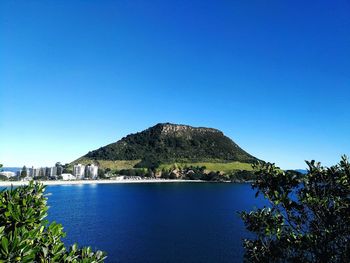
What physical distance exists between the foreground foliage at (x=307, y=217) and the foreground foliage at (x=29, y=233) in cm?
1039

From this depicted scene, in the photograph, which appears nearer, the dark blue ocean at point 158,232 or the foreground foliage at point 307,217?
the foreground foliage at point 307,217

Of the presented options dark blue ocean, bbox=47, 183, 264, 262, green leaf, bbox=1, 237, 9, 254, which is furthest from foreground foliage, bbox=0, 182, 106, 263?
dark blue ocean, bbox=47, 183, 264, 262

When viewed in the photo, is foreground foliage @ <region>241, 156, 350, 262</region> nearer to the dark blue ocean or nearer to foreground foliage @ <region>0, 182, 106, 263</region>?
foreground foliage @ <region>0, 182, 106, 263</region>

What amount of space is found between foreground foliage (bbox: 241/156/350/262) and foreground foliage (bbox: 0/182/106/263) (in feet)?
34.1

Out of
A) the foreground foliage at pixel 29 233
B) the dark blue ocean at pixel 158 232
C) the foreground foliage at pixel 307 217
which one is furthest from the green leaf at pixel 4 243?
the dark blue ocean at pixel 158 232

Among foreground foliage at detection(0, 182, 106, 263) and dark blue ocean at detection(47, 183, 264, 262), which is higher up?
foreground foliage at detection(0, 182, 106, 263)

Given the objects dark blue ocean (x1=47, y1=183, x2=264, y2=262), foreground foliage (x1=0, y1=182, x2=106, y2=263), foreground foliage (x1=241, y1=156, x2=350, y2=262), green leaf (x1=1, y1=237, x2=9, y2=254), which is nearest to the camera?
green leaf (x1=1, y1=237, x2=9, y2=254)

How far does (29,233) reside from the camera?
1076 cm

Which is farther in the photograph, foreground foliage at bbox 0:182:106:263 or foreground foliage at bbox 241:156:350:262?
foreground foliage at bbox 241:156:350:262

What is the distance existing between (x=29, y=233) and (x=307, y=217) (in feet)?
50.4

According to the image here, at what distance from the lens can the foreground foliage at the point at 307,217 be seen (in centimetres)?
1644

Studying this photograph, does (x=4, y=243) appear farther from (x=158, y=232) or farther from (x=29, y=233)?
(x=158, y=232)

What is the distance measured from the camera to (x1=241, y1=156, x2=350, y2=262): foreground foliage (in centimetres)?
1644

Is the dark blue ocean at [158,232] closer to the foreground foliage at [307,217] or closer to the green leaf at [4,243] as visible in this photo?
the foreground foliage at [307,217]
